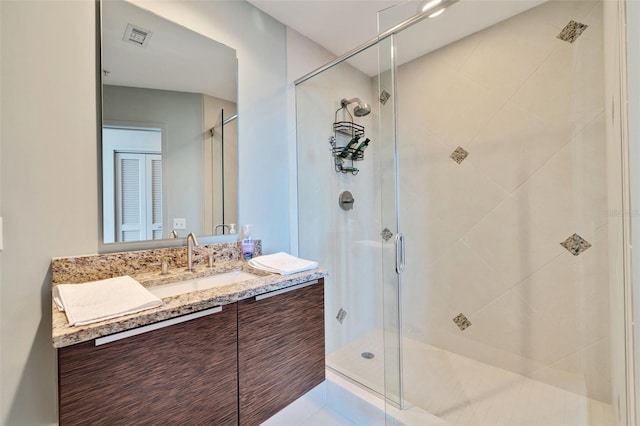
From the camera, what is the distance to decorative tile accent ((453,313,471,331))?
2020 mm

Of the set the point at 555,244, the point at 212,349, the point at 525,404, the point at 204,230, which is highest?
the point at 204,230

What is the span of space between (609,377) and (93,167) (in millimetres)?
2749

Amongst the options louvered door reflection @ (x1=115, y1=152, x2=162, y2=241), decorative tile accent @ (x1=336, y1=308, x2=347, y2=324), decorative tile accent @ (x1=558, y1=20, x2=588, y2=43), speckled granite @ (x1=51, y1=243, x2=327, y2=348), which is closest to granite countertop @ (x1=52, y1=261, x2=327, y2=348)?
speckled granite @ (x1=51, y1=243, x2=327, y2=348)

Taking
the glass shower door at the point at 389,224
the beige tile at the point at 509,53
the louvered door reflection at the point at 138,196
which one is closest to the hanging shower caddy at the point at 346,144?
the glass shower door at the point at 389,224

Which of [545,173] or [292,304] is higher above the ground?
[545,173]

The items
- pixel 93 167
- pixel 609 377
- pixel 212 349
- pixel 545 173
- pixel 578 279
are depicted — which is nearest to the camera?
pixel 212 349

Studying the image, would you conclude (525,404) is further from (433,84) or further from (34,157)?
(34,157)

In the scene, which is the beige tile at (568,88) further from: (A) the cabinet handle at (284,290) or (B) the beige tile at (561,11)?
(A) the cabinet handle at (284,290)

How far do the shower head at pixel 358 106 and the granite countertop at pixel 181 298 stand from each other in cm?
138

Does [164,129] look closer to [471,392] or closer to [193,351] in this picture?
[193,351]

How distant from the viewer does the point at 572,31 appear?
1.56 m

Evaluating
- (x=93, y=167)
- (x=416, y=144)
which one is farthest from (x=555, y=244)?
(x=93, y=167)

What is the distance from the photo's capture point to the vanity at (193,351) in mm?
770

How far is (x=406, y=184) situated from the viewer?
7.30ft
